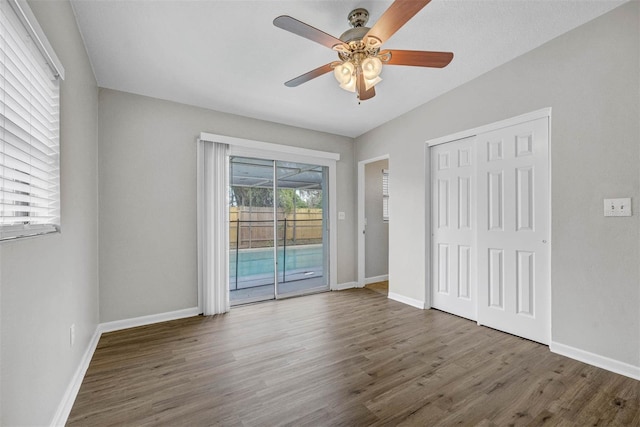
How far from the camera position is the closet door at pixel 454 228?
10.5 feet

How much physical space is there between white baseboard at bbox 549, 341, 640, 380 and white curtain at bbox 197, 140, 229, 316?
3.48 metres

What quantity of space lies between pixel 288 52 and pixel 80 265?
96.1 inches

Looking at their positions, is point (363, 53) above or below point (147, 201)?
above

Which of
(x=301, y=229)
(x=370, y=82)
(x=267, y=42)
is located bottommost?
(x=301, y=229)

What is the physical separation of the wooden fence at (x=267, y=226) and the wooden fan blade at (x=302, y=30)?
2.61 meters

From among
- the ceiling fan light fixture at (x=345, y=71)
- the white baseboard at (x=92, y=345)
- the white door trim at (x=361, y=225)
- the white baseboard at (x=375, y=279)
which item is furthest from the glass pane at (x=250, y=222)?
the ceiling fan light fixture at (x=345, y=71)

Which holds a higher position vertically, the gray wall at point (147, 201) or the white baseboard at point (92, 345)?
the gray wall at point (147, 201)

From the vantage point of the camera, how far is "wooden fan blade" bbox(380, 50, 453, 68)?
1.88 metres

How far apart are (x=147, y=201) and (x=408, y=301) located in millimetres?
3521

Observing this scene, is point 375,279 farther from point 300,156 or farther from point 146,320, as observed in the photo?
point 146,320

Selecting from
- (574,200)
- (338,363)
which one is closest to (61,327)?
(338,363)

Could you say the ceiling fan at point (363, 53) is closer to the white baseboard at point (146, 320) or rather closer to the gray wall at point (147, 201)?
the gray wall at point (147, 201)

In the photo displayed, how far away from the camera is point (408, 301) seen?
377cm

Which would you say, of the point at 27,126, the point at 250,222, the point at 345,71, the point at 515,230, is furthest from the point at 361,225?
the point at 27,126
